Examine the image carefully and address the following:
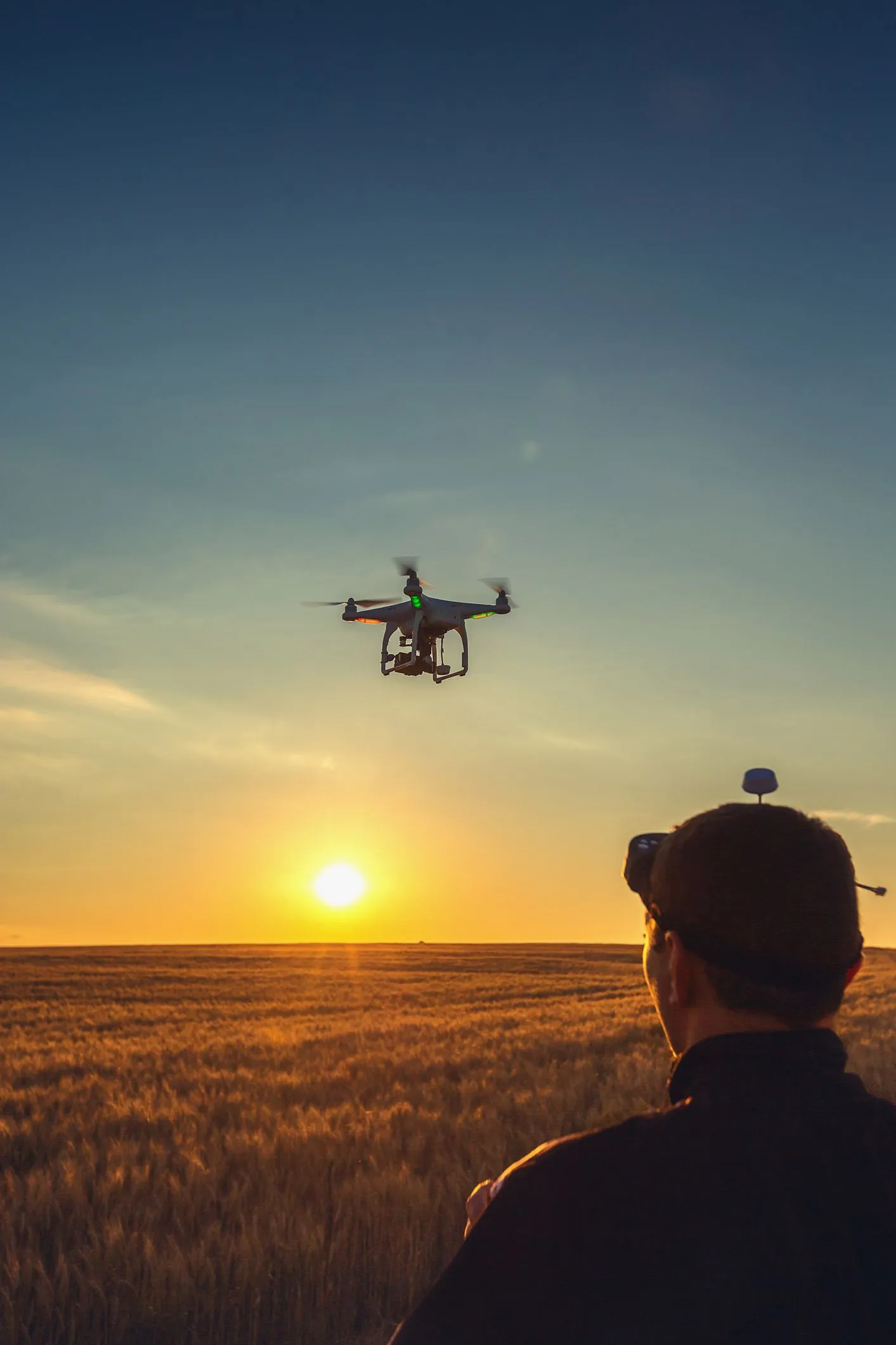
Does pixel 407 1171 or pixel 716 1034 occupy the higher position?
pixel 716 1034

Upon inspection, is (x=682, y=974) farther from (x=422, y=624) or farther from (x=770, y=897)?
(x=422, y=624)

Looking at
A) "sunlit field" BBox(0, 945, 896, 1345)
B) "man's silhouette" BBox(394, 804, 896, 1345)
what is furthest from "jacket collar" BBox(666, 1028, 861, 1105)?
"sunlit field" BBox(0, 945, 896, 1345)

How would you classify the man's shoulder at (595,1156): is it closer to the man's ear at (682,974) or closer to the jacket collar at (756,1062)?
the jacket collar at (756,1062)

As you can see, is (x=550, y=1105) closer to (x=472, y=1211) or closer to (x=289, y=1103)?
(x=289, y=1103)

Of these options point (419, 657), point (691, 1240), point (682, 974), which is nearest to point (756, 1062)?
point (682, 974)

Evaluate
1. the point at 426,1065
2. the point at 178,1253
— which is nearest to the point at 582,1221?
the point at 178,1253

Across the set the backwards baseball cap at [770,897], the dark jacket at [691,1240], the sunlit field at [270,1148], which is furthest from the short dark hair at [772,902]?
the sunlit field at [270,1148]
